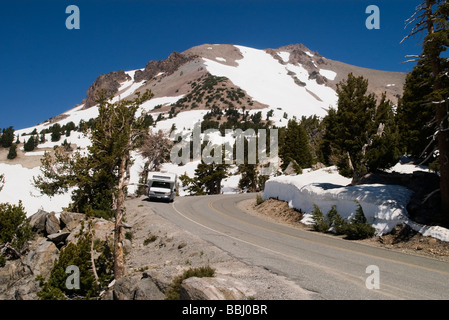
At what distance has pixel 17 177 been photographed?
56.1 metres

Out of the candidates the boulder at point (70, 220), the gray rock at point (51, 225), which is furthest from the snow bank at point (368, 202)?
the gray rock at point (51, 225)

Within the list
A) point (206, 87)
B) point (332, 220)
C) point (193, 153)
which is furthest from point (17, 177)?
point (206, 87)

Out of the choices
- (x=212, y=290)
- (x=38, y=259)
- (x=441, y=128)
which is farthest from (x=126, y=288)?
(x=441, y=128)

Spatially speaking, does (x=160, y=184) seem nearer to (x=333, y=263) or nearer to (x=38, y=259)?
(x=38, y=259)

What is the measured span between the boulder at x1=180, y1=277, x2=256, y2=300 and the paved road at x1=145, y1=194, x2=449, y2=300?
68.8 inches

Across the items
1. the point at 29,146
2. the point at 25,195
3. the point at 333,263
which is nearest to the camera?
the point at 333,263

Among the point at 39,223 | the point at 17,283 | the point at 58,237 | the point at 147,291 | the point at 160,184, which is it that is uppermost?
the point at 160,184

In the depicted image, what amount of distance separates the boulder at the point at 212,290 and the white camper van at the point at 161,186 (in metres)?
23.8

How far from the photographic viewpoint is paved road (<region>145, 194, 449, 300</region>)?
23.0 ft

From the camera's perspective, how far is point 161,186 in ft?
100

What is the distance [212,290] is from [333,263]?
5.32 meters

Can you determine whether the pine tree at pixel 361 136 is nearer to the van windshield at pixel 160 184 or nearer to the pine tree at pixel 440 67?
the pine tree at pixel 440 67

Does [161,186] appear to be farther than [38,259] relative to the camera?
Yes

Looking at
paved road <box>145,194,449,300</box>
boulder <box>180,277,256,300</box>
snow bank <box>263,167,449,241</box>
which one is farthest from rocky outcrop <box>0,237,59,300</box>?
snow bank <box>263,167,449,241</box>
